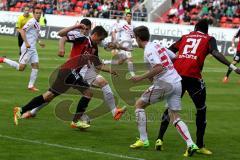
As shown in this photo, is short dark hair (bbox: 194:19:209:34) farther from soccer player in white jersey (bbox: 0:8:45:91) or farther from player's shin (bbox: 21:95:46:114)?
soccer player in white jersey (bbox: 0:8:45:91)

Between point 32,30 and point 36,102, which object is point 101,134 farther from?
point 32,30

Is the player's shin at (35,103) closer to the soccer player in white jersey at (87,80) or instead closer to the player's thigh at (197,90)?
the soccer player in white jersey at (87,80)

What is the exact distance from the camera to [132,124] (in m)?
15.7

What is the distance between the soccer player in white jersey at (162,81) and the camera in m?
12.0

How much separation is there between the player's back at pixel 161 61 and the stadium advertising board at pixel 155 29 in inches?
1054

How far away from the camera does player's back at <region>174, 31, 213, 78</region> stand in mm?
12453

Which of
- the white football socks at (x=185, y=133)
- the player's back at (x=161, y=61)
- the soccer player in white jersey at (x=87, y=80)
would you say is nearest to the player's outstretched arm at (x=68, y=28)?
the soccer player in white jersey at (x=87, y=80)

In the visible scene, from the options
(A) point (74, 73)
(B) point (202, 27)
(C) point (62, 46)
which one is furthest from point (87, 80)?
(B) point (202, 27)

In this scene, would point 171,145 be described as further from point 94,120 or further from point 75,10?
point 75,10

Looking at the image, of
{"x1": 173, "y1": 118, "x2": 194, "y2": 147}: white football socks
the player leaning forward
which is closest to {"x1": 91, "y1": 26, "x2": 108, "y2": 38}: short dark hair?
the player leaning forward

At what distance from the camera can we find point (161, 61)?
1201cm

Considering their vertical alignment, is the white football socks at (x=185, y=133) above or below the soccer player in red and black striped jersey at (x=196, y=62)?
below

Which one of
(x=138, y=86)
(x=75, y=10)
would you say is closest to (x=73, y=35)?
(x=138, y=86)

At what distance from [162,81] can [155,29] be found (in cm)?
3046
